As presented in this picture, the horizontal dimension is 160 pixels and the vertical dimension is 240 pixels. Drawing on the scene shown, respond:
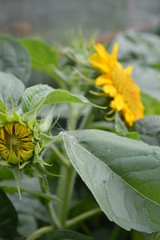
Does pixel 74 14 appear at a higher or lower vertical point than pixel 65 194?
lower

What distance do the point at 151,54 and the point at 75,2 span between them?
862 mm

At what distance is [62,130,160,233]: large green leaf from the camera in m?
0.34

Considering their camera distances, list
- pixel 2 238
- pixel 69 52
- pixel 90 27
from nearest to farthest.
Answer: pixel 2 238 → pixel 69 52 → pixel 90 27

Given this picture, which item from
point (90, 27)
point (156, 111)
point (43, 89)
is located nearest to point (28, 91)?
point (43, 89)

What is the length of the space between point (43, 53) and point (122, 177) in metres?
0.35

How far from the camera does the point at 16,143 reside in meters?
0.35

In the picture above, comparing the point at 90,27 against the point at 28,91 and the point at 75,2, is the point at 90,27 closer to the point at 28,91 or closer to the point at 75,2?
the point at 75,2

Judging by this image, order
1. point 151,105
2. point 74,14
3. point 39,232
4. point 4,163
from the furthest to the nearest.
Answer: point 74,14, point 151,105, point 39,232, point 4,163

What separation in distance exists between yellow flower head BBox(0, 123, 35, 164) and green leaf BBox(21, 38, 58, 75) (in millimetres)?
326

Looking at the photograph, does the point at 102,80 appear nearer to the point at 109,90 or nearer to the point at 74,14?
the point at 109,90

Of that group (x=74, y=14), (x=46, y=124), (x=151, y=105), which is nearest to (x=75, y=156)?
(x=46, y=124)

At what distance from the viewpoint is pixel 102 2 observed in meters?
1.67

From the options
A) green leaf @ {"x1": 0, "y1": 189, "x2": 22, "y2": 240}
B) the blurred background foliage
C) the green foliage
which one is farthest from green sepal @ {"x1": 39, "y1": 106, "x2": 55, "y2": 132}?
the blurred background foliage

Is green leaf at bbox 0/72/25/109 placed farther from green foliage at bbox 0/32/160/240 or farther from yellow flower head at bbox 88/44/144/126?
yellow flower head at bbox 88/44/144/126
